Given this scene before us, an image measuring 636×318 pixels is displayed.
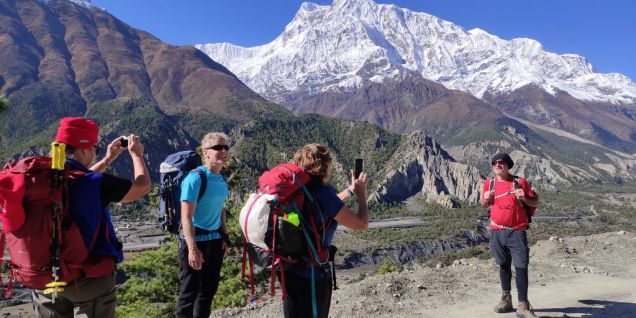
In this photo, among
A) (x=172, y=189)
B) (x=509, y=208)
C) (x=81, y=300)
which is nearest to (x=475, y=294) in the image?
(x=509, y=208)

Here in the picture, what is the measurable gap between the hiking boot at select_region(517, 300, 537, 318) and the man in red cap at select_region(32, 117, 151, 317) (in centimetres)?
657

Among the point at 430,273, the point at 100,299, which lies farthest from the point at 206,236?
the point at 430,273

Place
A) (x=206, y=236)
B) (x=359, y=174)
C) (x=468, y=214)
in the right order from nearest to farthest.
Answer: (x=359, y=174) < (x=206, y=236) < (x=468, y=214)

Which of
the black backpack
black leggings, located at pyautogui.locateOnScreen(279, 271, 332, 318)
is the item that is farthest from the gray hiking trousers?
the black backpack

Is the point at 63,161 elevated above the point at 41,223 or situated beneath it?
elevated above

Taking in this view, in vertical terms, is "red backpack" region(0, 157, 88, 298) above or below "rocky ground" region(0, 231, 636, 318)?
above

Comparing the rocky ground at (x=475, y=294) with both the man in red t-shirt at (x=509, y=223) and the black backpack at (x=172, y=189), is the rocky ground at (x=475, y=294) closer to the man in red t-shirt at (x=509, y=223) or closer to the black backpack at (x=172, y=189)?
the man in red t-shirt at (x=509, y=223)

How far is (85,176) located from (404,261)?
379 feet

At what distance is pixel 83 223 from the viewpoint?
12.7 ft

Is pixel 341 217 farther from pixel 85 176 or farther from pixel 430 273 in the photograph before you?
pixel 430 273

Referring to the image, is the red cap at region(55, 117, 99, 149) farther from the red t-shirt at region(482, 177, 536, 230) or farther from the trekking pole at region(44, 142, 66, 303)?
the red t-shirt at region(482, 177, 536, 230)

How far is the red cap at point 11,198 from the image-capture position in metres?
3.50

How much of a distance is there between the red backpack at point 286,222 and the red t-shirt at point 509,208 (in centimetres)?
456

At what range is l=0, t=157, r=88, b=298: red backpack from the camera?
11.7 feet
